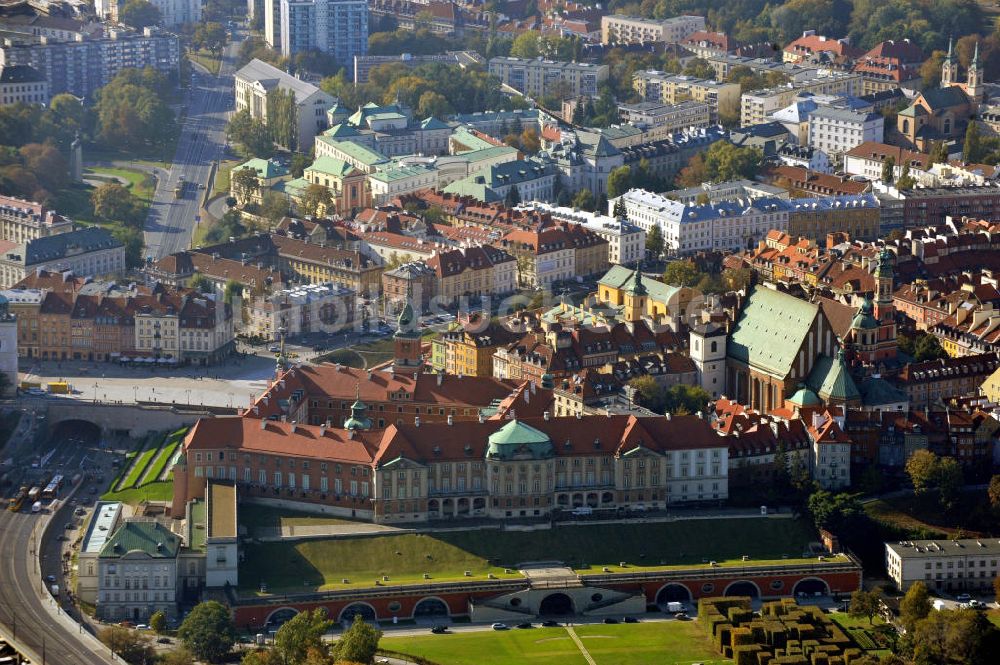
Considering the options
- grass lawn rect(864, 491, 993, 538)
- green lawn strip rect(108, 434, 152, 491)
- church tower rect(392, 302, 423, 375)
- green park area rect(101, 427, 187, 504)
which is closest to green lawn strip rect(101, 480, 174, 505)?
green park area rect(101, 427, 187, 504)

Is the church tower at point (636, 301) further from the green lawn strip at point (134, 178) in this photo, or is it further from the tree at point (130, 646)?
the green lawn strip at point (134, 178)

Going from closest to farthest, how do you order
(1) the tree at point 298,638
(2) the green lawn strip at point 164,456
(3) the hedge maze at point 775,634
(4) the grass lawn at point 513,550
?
1. (1) the tree at point 298,638
2. (3) the hedge maze at point 775,634
3. (4) the grass lawn at point 513,550
4. (2) the green lawn strip at point 164,456

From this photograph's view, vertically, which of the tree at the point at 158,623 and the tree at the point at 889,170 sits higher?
the tree at the point at 889,170

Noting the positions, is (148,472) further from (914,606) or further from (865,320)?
(914,606)

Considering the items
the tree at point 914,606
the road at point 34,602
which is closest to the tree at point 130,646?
the road at point 34,602

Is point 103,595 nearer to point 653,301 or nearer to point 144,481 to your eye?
point 144,481

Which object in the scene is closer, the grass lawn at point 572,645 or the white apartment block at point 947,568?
the grass lawn at point 572,645

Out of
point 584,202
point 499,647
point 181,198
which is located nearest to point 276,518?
point 499,647
